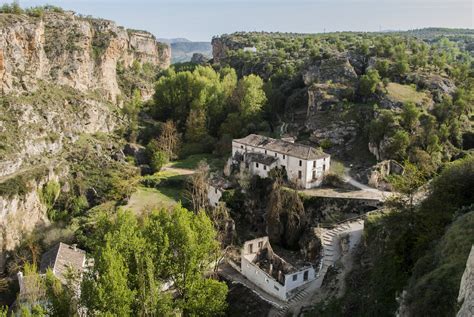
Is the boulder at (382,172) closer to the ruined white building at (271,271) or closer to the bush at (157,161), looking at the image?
the ruined white building at (271,271)

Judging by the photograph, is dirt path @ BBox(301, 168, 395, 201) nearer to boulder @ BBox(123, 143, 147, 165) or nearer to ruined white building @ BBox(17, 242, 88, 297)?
ruined white building @ BBox(17, 242, 88, 297)

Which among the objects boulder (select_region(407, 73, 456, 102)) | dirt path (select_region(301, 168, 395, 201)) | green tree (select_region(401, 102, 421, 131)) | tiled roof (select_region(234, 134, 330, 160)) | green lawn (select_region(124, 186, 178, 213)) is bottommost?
green lawn (select_region(124, 186, 178, 213))

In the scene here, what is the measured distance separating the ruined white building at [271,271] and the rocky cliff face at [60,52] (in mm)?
41836

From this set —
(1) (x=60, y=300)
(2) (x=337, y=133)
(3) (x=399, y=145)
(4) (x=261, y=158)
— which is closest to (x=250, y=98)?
(2) (x=337, y=133)

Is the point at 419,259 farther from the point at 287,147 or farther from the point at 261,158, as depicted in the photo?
the point at 261,158

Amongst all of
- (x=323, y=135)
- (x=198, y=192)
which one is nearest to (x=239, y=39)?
(x=323, y=135)

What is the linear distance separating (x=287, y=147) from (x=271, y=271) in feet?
57.3

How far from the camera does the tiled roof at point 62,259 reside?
35.9 m

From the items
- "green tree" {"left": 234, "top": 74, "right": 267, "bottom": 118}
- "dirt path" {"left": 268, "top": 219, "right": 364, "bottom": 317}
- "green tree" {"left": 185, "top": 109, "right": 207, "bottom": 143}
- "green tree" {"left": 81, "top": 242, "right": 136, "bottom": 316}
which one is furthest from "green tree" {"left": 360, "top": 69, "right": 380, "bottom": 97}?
"green tree" {"left": 81, "top": 242, "right": 136, "bottom": 316}

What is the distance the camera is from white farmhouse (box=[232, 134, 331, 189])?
46.7 m

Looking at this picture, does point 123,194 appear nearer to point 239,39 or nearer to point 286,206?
point 286,206

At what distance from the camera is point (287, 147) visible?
161 feet

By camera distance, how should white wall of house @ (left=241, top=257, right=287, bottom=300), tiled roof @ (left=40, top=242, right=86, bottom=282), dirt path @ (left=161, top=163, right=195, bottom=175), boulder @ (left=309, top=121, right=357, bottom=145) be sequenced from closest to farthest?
white wall of house @ (left=241, top=257, right=287, bottom=300) → tiled roof @ (left=40, top=242, right=86, bottom=282) → boulder @ (left=309, top=121, right=357, bottom=145) → dirt path @ (left=161, top=163, right=195, bottom=175)

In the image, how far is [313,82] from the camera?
6838 cm
